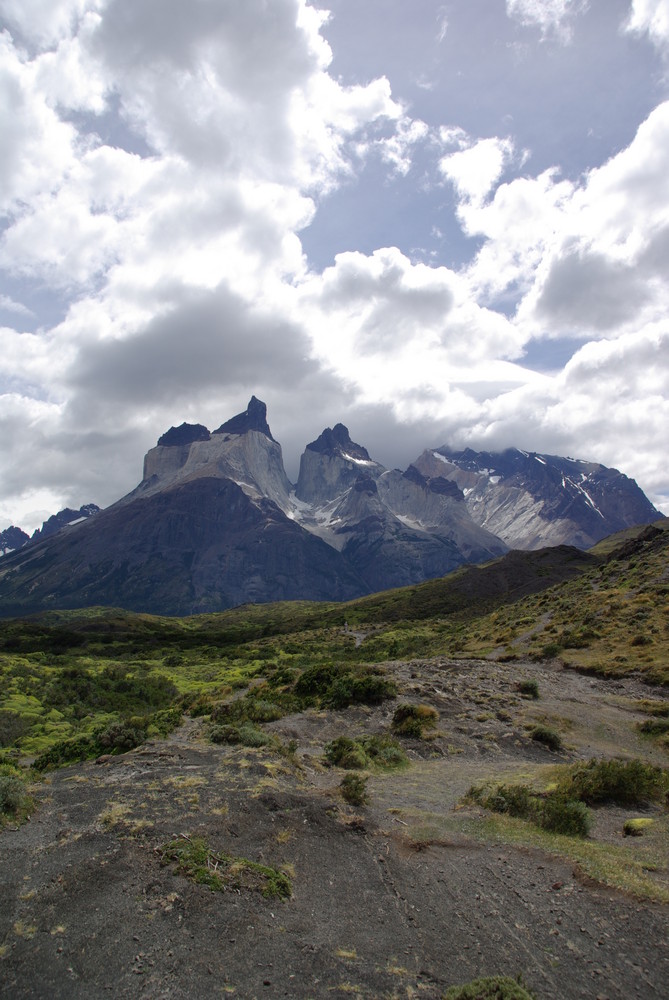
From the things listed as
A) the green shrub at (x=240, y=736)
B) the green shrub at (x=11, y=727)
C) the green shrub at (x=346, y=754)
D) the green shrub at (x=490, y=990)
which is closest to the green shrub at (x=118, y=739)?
the green shrub at (x=240, y=736)

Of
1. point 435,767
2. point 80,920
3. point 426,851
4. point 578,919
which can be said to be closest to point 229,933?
point 80,920

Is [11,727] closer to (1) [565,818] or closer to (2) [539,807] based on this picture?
(2) [539,807]

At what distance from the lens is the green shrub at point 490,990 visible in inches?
297

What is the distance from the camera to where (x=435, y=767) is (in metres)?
20.8

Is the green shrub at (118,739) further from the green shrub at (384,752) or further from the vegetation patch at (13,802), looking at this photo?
the green shrub at (384,752)

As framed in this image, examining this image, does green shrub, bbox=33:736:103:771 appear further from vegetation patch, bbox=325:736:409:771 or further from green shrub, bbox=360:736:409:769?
green shrub, bbox=360:736:409:769

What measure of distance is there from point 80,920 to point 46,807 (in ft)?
18.6

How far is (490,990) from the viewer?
775cm

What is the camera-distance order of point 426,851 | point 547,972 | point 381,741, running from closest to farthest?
point 547,972, point 426,851, point 381,741

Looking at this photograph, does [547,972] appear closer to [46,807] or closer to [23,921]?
[23,921]

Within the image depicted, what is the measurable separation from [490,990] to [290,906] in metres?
4.30

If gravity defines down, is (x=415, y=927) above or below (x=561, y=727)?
above

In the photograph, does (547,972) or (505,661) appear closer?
(547,972)

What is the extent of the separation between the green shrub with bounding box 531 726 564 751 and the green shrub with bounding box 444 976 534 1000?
17198 millimetres
